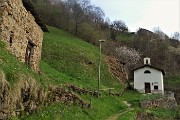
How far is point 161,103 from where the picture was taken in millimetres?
34969

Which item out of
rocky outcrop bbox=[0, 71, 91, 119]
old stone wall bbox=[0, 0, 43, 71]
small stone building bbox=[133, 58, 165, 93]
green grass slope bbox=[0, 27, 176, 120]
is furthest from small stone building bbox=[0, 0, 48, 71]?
small stone building bbox=[133, 58, 165, 93]

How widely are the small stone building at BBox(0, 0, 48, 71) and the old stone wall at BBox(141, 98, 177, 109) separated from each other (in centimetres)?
1651

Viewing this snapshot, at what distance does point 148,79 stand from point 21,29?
108 ft

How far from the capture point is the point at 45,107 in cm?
1462

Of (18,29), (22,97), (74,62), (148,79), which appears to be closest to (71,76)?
(74,62)

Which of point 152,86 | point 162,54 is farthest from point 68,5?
point 152,86

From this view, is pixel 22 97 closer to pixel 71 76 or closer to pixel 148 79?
pixel 71 76

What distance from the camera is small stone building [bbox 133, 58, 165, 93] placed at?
4550 centimetres

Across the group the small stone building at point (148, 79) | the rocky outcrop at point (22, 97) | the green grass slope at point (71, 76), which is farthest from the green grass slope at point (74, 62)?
the rocky outcrop at point (22, 97)

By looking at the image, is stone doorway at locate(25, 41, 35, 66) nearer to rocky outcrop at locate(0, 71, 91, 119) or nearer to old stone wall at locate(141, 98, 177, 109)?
rocky outcrop at locate(0, 71, 91, 119)

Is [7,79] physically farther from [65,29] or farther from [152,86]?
[65,29]

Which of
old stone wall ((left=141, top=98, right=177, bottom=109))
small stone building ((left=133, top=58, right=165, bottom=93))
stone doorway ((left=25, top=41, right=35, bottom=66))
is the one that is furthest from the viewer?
small stone building ((left=133, top=58, right=165, bottom=93))

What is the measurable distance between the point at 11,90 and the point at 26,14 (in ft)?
27.1

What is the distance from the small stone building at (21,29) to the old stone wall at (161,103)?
16.5m
